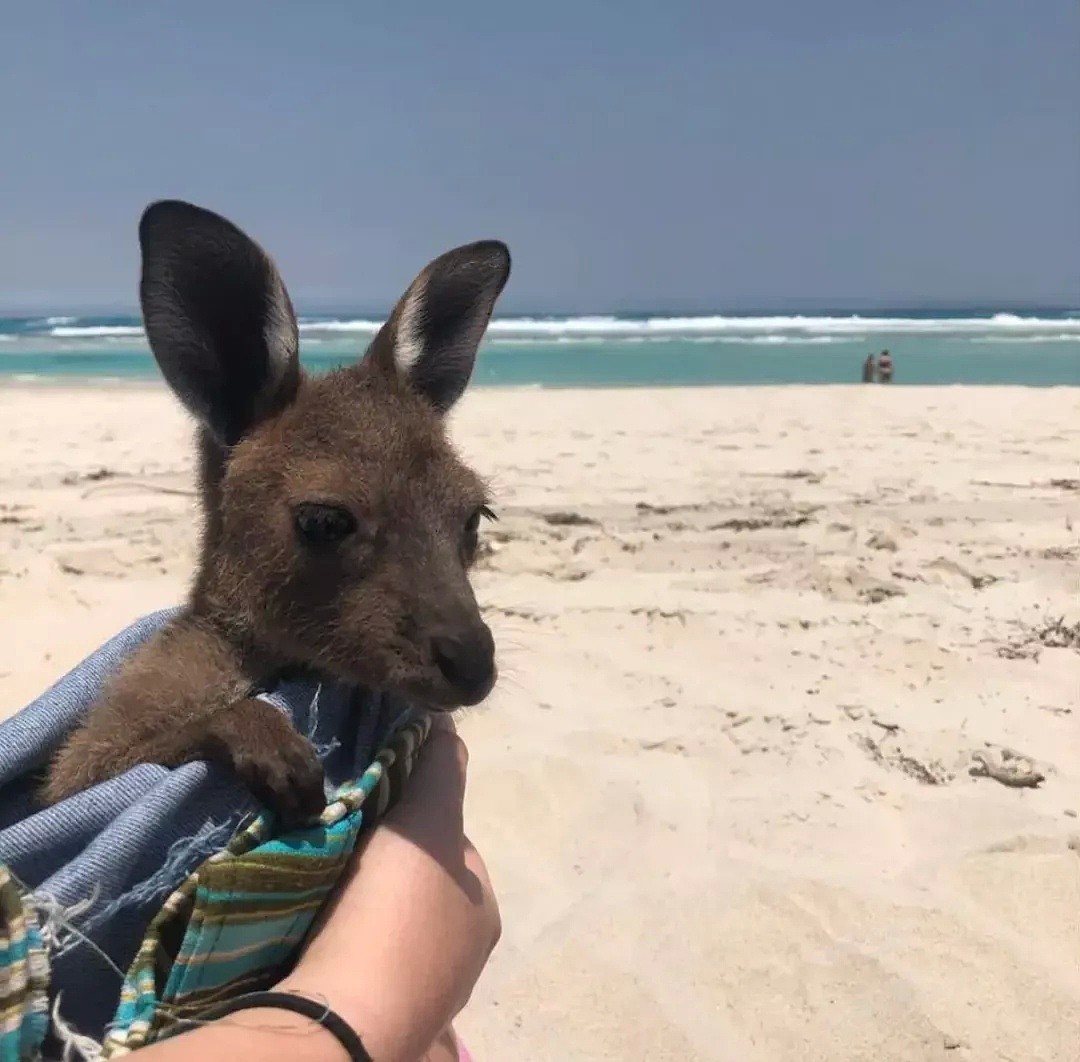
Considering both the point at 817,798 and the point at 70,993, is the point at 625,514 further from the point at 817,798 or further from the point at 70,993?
the point at 70,993

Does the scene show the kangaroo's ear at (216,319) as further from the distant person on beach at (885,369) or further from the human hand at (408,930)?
the distant person on beach at (885,369)

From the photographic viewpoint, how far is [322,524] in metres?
1.81

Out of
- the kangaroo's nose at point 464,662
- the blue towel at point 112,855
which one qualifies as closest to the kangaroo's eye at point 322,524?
the kangaroo's nose at point 464,662

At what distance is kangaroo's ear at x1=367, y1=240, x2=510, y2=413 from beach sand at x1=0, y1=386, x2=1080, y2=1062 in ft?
2.91

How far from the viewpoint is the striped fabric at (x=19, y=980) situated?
1277 mm

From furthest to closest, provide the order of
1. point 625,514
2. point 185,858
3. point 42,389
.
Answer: point 42,389, point 625,514, point 185,858

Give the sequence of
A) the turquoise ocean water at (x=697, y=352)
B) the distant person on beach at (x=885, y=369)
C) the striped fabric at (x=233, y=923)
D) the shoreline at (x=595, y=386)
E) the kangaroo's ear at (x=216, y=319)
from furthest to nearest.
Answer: the turquoise ocean water at (x=697, y=352), the distant person on beach at (x=885, y=369), the shoreline at (x=595, y=386), the kangaroo's ear at (x=216, y=319), the striped fabric at (x=233, y=923)

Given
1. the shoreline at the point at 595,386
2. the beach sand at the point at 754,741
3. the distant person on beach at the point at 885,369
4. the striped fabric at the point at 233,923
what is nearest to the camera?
the striped fabric at the point at 233,923

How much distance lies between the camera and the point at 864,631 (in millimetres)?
4922

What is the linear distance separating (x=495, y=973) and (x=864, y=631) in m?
2.73

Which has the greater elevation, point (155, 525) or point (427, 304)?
point (427, 304)

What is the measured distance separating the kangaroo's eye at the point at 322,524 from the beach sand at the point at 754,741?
107cm

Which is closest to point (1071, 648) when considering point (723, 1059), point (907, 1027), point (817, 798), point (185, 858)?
point (817, 798)

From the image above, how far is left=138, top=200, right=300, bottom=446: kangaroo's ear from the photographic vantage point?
1.82 m
